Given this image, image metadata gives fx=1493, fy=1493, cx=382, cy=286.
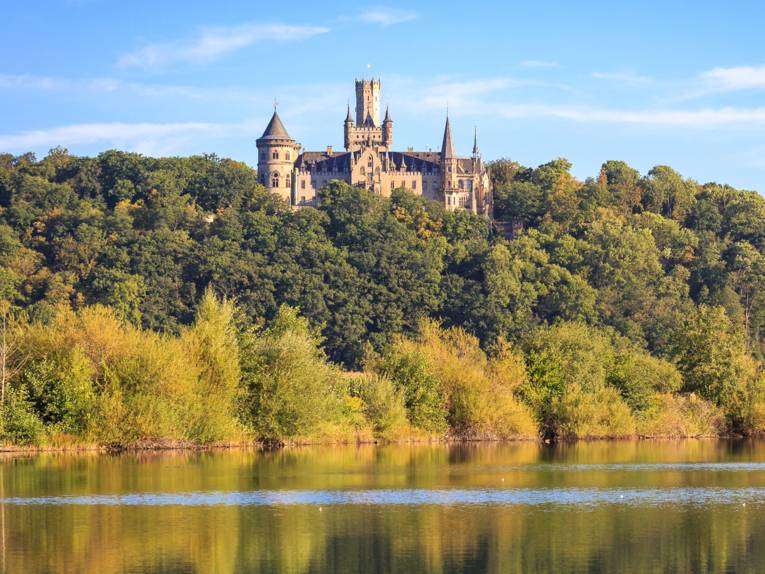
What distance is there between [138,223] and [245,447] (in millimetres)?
86884

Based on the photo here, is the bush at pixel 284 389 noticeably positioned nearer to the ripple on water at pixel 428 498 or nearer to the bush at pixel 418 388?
the bush at pixel 418 388

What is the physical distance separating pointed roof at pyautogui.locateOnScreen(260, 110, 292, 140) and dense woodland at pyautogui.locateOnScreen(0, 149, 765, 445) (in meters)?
14.3

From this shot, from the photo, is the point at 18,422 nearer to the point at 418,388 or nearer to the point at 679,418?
the point at 418,388

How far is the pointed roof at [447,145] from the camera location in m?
183

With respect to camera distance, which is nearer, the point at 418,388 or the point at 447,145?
the point at 418,388

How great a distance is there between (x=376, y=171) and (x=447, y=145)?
9.34m

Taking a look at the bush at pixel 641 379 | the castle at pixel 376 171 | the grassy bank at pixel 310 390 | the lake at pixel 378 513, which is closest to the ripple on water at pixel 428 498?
the lake at pixel 378 513

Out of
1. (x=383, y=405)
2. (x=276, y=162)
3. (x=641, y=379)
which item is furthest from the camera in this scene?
(x=276, y=162)

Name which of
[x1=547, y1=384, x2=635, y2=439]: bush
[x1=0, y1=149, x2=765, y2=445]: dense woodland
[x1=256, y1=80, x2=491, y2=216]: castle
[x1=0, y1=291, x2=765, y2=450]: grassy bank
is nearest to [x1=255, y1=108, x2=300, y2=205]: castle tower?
[x1=256, y1=80, x2=491, y2=216]: castle

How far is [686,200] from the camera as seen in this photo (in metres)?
163

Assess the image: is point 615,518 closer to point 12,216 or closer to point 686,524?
point 686,524

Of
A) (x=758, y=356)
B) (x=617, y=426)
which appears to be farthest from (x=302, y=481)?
(x=758, y=356)

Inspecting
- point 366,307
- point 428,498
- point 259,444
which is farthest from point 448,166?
point 428,498

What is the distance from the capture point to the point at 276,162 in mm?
180500
